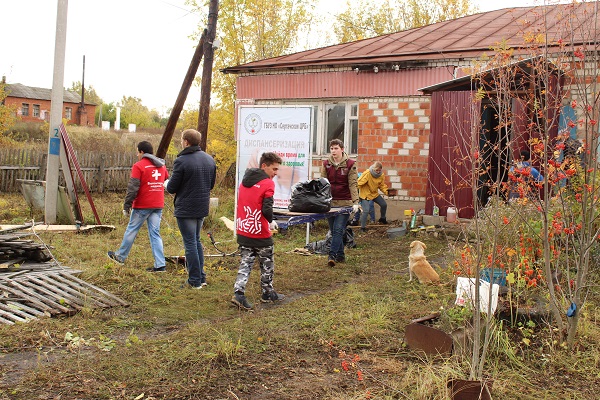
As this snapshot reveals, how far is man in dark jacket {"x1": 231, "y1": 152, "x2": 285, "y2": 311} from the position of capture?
6.68 m

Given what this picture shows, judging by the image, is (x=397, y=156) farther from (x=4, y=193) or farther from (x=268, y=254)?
(x=4, y=193)

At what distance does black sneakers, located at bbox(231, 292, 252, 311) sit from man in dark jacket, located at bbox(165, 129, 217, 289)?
1111mm

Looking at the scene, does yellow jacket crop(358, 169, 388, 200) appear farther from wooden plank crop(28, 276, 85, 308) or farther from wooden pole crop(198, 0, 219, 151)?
wooden plank crop(28, 276, 85, 308)

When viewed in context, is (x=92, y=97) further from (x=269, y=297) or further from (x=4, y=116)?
(x=269, y=297)

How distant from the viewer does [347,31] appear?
3388 centimetres

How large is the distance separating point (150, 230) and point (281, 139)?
154 inches

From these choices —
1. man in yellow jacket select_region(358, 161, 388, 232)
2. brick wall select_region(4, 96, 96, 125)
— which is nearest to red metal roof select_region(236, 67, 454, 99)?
man in yellow jacket select_region(358, 161, 388, 232)

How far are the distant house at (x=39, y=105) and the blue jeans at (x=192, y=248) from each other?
2104 inches

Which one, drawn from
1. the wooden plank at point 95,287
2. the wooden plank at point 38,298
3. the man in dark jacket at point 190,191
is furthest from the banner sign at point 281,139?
the wooden plank at point 38,298

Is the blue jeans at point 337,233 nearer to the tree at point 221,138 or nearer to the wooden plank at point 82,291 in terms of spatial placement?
the wooden plank at point 82,291

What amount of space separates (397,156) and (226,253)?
6.02 metres

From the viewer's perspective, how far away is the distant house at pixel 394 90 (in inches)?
525

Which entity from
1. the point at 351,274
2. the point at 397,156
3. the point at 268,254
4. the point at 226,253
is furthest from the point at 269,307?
the point at 397,156

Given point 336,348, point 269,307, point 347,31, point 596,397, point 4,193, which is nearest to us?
point 596,397
